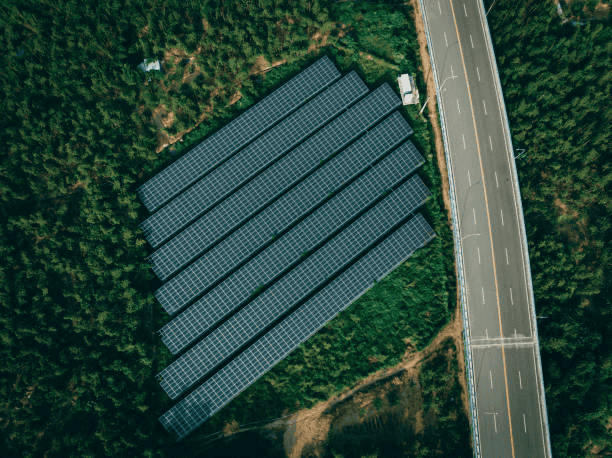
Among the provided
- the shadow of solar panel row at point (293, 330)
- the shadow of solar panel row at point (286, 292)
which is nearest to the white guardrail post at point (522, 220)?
the shadow of solar panel row at point (293, 330)

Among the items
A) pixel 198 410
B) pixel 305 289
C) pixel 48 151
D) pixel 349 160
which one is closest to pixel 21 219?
pixel 48 151

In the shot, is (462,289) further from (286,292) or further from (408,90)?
(408,90)

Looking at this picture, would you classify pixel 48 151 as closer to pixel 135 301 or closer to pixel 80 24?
pixel 80 24

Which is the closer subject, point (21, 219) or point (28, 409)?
point (28, 409)

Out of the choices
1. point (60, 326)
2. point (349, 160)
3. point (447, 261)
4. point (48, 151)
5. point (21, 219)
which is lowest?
point (60, 326)

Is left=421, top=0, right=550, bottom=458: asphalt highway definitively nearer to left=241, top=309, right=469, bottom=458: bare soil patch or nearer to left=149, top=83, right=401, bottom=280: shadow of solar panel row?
left=241, top=309, right=469, bottom=458: bare soil patch

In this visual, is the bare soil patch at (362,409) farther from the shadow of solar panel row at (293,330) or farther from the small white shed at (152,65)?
the small white shed at (152,65)
